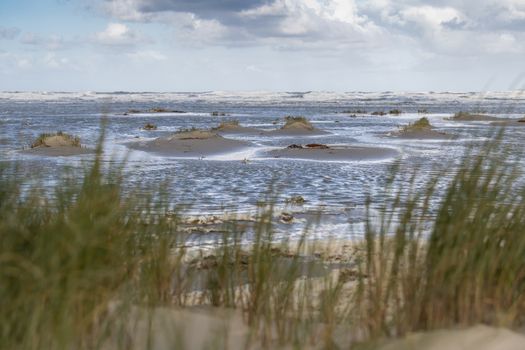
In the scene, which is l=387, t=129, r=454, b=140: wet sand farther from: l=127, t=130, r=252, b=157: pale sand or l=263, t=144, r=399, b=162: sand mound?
l=127, t=130, r=252, b=157: pale sand

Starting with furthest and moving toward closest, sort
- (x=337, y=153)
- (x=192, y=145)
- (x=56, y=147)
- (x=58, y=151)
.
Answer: (x=192, y=145) < (x=337, y=153) < (x=56, y=147) < (x=58, y=151)

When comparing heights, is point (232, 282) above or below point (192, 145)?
above

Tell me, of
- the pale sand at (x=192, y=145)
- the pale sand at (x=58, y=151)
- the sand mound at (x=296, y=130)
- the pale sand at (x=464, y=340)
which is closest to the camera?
the pale sand at (x=464, y=340)

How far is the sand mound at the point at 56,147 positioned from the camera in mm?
17203

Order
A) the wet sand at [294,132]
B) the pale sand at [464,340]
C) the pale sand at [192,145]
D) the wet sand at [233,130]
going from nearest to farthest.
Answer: the pale sand at [464,340] < the pale sand at [192,145] < the wet sand at [294,132] < the wet sand at [233,130]

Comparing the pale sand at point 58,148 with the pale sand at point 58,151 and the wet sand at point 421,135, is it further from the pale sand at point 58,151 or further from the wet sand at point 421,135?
the wet sand at point 421,135

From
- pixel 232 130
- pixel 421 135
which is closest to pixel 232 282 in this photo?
pixel 421 135

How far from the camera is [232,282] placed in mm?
4180

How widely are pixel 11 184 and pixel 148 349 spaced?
5.70 ft

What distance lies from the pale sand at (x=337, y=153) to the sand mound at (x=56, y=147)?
4.73 meters

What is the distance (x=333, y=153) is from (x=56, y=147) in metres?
6.98

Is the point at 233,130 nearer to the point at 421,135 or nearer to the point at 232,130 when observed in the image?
the point at 232,130

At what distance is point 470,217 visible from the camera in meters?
4.16

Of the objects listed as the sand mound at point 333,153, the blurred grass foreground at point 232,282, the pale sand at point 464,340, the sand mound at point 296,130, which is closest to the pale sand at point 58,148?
the sand mound at point 333,153
